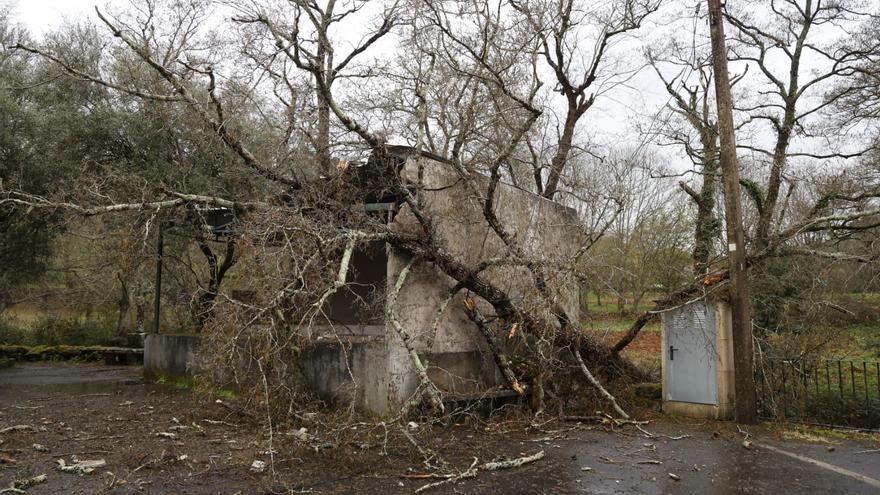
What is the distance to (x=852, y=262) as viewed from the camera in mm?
9211

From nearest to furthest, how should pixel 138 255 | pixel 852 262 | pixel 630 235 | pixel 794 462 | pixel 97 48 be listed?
pixel 794 462
pixel 852 262
pixel 138 255
pixel 97 48
pixel 630 235

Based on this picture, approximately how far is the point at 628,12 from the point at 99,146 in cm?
1269

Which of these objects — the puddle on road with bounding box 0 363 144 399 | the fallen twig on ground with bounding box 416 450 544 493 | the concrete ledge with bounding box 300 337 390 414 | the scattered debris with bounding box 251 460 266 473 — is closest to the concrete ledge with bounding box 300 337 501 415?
the concrete ledge with bounding box 300 337 390 414

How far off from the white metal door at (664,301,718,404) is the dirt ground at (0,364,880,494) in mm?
510

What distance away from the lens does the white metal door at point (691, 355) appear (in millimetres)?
9266

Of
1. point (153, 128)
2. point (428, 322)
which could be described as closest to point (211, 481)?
point (428, 322)

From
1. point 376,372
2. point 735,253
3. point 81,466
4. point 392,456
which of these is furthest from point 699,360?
point 81,466

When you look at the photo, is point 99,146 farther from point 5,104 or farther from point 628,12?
point 628,12

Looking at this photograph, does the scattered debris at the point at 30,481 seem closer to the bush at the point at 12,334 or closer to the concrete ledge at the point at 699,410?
the concrete ledge at the point at 699,410

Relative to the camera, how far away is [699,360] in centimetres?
934

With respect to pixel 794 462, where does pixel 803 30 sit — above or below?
above

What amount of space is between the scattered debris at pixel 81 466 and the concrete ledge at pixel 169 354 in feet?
20.1

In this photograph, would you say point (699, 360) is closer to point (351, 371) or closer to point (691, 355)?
point (691, 355)

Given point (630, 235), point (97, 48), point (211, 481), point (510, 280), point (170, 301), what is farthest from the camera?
point (630, 235)
